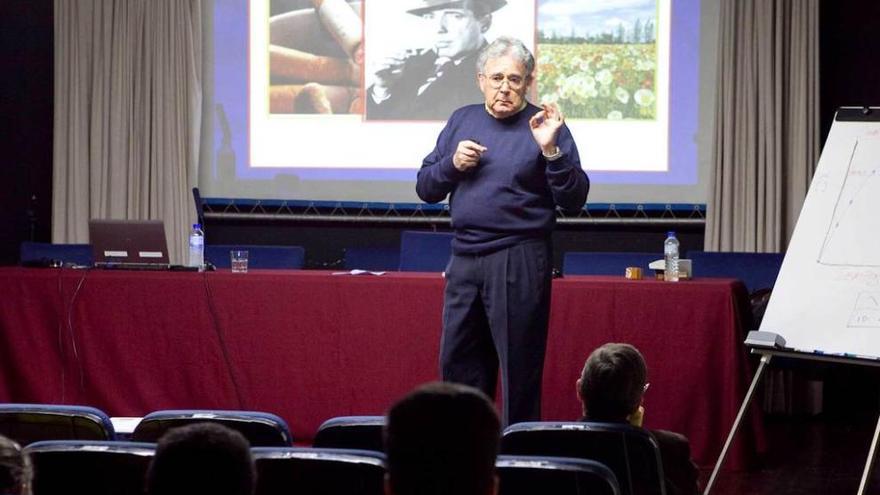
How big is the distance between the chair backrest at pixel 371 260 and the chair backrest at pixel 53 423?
4.22 meters

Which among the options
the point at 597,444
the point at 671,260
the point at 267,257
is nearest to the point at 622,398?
the point at 597,444

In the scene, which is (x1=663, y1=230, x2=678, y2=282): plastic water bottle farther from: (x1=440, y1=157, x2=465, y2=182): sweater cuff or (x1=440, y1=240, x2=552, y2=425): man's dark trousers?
(x1=440, y1=157, x2=465, y2=182): sweater cuff

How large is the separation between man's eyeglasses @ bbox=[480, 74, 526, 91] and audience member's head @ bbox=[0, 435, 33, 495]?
7.05 ft

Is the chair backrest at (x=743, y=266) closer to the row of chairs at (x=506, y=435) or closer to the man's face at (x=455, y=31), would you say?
the man's face at (x=455, y=31)

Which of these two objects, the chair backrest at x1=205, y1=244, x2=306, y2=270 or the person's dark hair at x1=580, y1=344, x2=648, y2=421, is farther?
the chair backrest at x1=205, y1=244, x2=306, y2=270

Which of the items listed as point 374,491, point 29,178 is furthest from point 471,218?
point 29,178

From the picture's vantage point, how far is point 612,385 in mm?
2918

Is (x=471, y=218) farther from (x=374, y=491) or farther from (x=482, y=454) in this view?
(x=482, y=454)

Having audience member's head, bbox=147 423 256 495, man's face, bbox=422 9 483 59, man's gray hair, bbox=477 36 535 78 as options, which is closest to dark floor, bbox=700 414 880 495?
man's gray hair, bbox=477 36 535 78

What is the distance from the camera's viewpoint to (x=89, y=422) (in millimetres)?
2627

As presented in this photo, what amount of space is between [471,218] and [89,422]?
1.49m

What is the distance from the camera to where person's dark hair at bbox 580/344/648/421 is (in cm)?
292

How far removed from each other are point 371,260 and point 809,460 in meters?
2.68

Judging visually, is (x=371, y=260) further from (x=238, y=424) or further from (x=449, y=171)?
(x=238, y=424)
